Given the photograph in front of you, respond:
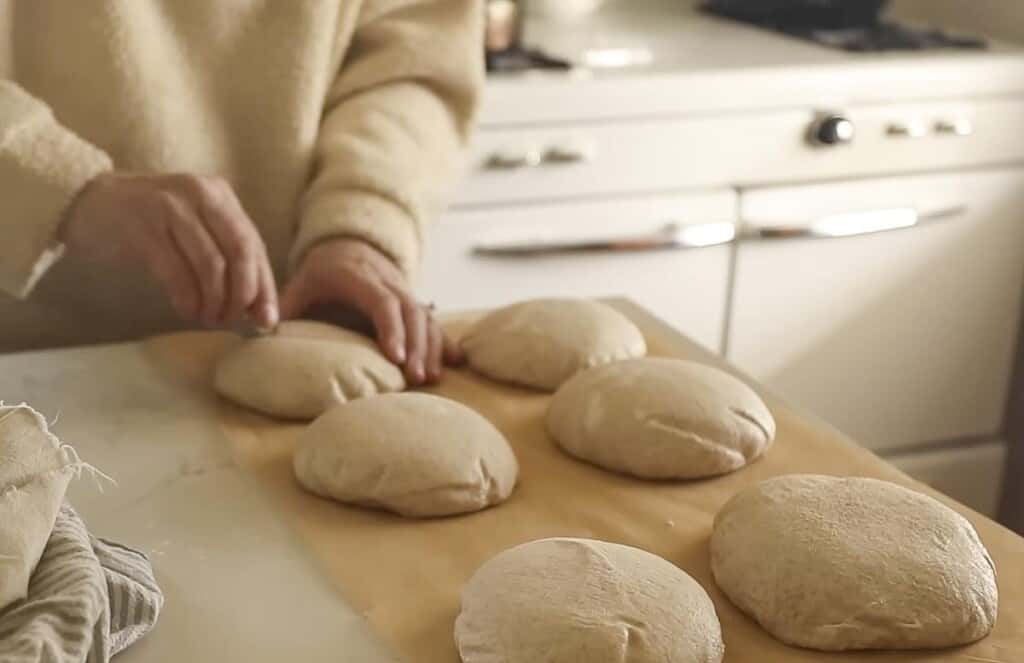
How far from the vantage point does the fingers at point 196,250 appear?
0.91 metres

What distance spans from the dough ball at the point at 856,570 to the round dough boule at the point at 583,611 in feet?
0.12

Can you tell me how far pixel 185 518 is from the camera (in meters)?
0.78

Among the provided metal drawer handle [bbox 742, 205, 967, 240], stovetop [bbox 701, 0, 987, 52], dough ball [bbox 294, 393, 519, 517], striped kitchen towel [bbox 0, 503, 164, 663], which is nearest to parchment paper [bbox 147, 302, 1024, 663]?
dough ball [bbox 294, 393, 519, 517]

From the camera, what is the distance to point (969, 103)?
179 centimetres

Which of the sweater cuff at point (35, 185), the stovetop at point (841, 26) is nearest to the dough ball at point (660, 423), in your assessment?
the sweater cuff at point (35, 185)

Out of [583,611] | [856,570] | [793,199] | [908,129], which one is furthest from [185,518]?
[908,129]

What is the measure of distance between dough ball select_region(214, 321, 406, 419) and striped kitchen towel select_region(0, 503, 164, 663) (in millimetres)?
251

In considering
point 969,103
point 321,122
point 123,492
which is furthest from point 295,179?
point 969,103

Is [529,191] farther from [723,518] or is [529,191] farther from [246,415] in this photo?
[723,518]

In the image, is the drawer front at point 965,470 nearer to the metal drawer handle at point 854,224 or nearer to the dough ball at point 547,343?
the metal drawer handle at point 854,224

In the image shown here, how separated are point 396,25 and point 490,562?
2.05ft

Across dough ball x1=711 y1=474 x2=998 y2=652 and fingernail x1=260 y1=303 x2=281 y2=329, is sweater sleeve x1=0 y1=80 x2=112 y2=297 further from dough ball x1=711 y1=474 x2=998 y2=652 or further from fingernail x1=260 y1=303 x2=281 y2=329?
dough ball x1=711 y1=474 x2=998 y2=652

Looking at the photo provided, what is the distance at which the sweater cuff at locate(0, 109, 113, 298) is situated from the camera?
0.93m

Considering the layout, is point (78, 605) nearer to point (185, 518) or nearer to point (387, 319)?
point (185, 518)
